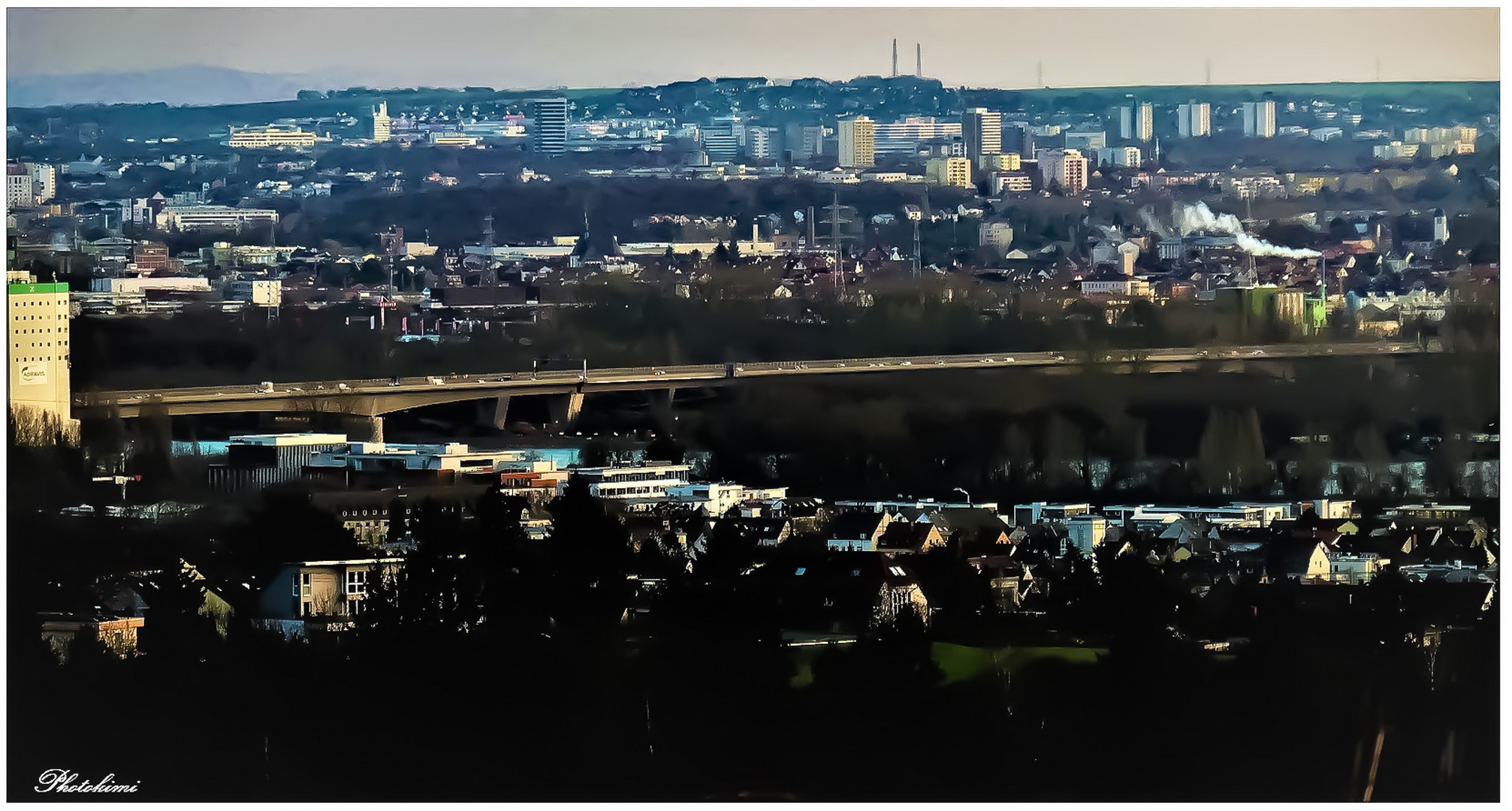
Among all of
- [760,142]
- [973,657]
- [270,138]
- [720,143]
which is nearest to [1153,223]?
[760,142]

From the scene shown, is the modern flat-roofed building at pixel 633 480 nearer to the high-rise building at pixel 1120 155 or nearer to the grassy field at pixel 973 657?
the grassy field at pixel 973 657

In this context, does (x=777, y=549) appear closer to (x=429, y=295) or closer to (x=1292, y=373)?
(x=1292, y=373)

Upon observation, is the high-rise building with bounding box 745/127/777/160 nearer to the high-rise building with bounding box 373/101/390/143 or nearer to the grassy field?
the high-rise building with bounding box 373/101/390/143

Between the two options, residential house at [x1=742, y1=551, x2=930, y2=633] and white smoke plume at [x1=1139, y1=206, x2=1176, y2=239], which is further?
white smoke plume at [x1=1139, y1=206, x2=1176, y2=239]

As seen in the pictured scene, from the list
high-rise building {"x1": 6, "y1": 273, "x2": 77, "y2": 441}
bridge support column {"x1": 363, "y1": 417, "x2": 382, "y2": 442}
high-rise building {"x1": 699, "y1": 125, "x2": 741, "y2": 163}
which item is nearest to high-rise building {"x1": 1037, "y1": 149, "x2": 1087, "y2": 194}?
high-rise building {"x1": 699, "y1": 125, "x2": 741, "y2": 163}

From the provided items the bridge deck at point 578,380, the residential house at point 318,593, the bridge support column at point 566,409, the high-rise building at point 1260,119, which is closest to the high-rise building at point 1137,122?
the high-rise building at point 1260,119

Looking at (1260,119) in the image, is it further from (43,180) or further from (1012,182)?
(43,180)

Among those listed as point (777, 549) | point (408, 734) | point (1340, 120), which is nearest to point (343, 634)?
point (408, 734)
